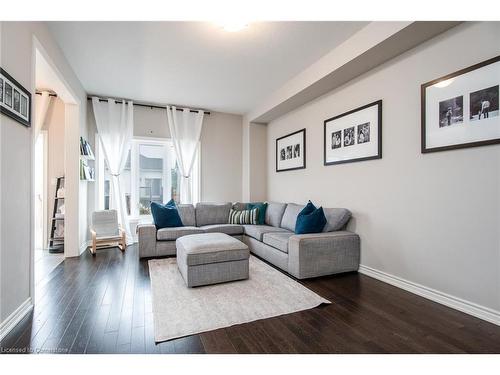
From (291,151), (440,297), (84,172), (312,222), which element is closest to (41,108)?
(84,172)

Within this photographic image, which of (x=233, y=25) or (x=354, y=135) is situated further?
(x=354, y=135)

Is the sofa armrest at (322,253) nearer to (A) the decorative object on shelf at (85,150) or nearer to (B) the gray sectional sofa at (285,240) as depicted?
(B) the gray sectional sofa at (285,240)

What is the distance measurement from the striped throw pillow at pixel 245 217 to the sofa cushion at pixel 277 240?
92cm

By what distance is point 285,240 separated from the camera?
3219 mm

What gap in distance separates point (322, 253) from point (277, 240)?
628 millimetres

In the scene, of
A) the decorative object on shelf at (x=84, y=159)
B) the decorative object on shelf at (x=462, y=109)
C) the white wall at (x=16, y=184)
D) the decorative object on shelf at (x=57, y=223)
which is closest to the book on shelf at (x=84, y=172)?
the decorative object on shelf at (x=84, y=159)

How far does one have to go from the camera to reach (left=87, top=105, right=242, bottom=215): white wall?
5559 millimetres

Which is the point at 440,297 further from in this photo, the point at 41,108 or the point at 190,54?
the point at 41,108

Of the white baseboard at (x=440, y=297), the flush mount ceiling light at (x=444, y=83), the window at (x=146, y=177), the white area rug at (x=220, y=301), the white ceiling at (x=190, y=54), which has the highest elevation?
the white ceiling at (x=190, y=54)

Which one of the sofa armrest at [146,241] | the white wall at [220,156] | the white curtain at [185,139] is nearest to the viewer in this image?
the sofa armrest at [146,241]

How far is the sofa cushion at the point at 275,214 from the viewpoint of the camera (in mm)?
4387
